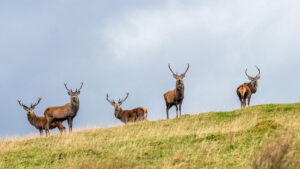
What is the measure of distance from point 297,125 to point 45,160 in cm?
781

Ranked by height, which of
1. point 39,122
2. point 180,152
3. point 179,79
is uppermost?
Result: point 179,79

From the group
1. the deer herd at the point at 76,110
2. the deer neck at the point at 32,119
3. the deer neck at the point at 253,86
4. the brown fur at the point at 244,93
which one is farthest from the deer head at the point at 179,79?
the deer neck at the point at 32,119

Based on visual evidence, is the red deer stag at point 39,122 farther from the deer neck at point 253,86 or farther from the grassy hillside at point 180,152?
the deer neck at point 253,86

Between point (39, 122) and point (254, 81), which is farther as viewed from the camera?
point (254, 81)

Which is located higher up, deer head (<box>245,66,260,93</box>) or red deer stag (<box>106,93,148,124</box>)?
deer head (<box>245,66,260,93</box>)

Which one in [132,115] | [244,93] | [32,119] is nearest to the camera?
[32,119]

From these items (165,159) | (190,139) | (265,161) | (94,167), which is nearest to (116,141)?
(190,139)

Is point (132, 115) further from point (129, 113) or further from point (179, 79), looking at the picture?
point (179, 79)

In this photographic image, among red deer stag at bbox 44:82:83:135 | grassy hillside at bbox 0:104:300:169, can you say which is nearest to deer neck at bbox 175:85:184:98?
red deer stag at bbox 44:82:83:135

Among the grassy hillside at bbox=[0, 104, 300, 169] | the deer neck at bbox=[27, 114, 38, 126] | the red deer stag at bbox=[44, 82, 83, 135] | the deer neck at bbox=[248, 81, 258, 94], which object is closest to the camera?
the grassy hillside at bbox=[0, 104, 300, 169]

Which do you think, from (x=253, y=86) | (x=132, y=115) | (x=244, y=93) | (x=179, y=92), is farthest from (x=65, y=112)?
(x=253, y=86)

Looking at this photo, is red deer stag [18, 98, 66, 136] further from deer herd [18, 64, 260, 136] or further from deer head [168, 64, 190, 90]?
deer head [168, 64, 190, 90]

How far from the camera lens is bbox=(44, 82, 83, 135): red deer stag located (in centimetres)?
2512

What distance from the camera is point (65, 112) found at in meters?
25.1
